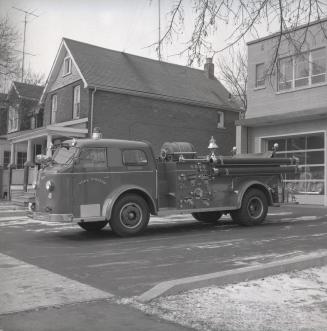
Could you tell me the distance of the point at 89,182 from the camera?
10945mm

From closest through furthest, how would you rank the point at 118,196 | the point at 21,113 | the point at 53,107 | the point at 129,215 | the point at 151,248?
the point at 151,248 < the point at 118,196 < the point at 129,215 < the point at 53,107 < the point at 21,113

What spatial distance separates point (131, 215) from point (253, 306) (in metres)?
5.96

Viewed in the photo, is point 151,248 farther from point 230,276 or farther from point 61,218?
point 230,276

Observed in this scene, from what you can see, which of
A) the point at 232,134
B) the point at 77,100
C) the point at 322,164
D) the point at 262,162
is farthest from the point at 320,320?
the point at 232,134

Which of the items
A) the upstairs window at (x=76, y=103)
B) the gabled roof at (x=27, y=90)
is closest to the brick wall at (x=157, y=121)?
the upstairs window at (x=76, y=103)

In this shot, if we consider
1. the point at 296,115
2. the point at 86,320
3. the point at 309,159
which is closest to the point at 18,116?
the point at 296,115

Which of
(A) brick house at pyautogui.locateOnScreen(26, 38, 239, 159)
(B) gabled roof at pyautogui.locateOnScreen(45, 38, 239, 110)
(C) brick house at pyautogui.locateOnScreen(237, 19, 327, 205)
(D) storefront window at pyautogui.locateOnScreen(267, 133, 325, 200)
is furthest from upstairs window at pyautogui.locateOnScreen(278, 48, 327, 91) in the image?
(B) gabled roof at pyautogui.locateOnScreen(45, 38, 239, 110)

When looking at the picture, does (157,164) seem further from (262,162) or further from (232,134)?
(232,134)

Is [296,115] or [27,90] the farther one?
[27,90]

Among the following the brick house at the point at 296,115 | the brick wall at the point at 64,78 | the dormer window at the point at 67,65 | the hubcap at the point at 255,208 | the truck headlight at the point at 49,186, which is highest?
the dormer window at the point at 67,65

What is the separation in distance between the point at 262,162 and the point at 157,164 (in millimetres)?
3124

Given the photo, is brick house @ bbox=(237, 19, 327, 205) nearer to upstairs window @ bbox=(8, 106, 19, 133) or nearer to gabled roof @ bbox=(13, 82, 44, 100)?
gabled roof @ bbox=(13, 82, 44, 100)

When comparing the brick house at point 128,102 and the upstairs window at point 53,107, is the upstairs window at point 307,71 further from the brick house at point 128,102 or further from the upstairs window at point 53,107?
the upstairs window at point 53,107

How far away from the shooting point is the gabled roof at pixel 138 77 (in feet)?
93.6
